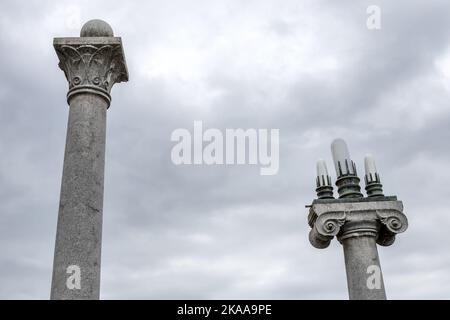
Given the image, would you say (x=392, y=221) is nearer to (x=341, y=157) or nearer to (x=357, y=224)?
(x=357, y=224)

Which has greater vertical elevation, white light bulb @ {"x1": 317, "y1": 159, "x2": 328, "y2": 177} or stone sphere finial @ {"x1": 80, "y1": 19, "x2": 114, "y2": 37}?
Answer: stone sphere finial @ {"x1": 80, "y1": 19, "x2": 114, "y2": 37}

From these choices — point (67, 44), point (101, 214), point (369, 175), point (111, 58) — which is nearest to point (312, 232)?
point (369, 175)

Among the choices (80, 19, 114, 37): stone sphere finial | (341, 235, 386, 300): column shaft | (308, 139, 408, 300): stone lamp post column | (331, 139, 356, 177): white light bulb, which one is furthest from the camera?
(80, 19, 114, 37): stone sphere finial

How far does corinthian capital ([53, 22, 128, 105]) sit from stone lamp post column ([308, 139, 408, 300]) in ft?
19.6

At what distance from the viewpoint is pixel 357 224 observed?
10.6m

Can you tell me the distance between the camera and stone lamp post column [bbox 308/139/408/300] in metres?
10.3

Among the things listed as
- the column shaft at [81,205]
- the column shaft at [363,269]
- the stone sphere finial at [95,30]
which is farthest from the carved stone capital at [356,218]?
the stone sphere finial at [95,30]

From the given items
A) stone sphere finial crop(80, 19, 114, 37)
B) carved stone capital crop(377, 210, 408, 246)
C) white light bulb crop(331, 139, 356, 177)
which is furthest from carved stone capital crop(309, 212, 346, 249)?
stone sphere finial crop(80, 19, 114, 37)

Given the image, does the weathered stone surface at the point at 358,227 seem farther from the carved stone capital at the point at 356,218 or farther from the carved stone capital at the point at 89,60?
the carved stone capital at the point at 89,60

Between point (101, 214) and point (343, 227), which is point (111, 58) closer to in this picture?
point (101, 214)

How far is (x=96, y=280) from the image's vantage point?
9.70 meters

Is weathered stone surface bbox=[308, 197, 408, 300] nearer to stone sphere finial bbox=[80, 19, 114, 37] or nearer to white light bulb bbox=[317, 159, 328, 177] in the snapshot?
white light bulb bbox=[317, 159, 328, 177]
